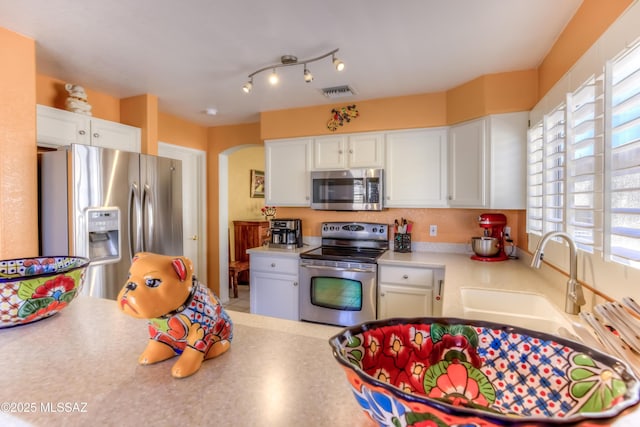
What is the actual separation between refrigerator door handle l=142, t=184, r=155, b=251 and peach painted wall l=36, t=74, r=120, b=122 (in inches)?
38.1

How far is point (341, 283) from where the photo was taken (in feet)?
9.18

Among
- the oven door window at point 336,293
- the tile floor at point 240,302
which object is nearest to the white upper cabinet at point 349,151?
the oven door window at point 336,293

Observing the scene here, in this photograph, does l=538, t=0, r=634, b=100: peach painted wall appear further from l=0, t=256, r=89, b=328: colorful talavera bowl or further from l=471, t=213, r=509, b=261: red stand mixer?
l=0, t=256, r=89, b=328: colorful talavera bowl

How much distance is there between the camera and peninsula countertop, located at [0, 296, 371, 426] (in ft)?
1.75

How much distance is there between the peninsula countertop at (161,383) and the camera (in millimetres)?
532

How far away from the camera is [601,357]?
437mm

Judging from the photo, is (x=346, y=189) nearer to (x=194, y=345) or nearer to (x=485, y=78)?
(x=485, y=78)

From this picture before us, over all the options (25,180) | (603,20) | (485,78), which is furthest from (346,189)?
(25,180)

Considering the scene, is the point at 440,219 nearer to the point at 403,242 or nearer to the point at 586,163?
the point at 403,242

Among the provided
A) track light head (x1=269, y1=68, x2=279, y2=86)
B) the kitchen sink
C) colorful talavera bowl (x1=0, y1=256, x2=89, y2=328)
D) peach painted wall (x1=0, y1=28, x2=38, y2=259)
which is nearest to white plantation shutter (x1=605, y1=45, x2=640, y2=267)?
the kitchen sink

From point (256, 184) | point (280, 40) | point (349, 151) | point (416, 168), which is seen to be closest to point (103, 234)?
point (280, 40)

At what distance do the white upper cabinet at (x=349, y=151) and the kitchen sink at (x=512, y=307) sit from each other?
162 centimetres

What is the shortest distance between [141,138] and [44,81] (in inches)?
30.5

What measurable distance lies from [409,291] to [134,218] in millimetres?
2369
